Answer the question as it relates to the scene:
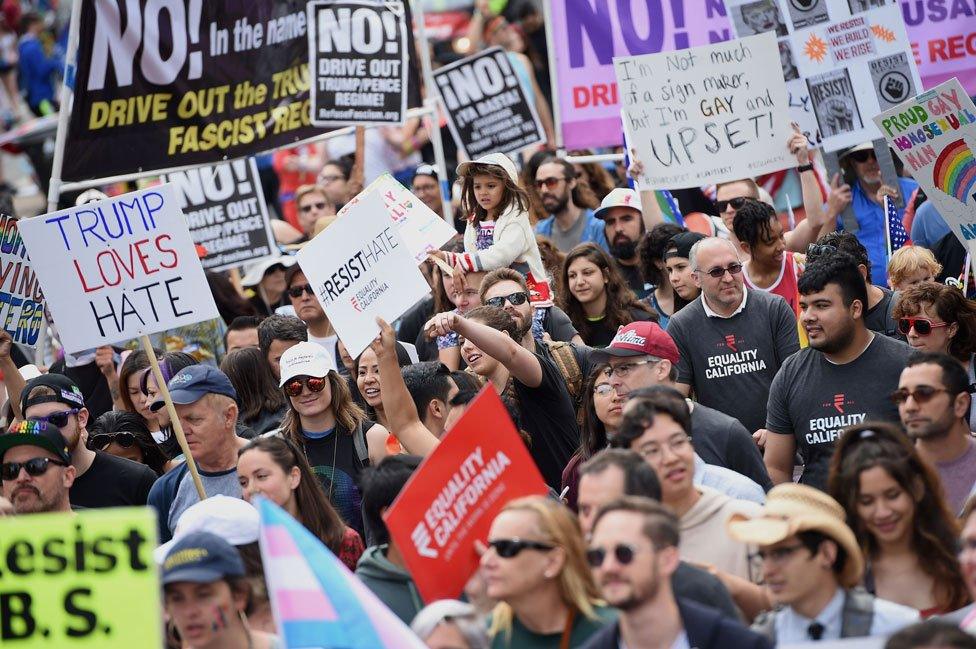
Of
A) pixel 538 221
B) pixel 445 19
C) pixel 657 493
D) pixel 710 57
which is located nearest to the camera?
pixel 657 493

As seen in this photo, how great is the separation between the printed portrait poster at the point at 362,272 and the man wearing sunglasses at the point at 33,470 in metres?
1.51

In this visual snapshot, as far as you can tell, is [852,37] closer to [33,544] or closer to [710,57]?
[710,57]

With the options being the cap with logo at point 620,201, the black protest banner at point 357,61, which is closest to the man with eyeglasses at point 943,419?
the cap with logo at point 620,201

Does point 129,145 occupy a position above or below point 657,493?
above

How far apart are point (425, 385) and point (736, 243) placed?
307 centimetres

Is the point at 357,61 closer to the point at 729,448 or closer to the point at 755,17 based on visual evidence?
the point at 755,17

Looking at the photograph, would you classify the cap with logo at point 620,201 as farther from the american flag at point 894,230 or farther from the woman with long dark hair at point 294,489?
the woman with long dark hair at point 294,489

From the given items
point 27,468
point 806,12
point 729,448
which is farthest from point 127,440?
point 806,12

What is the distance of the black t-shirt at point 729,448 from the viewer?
7207 mm

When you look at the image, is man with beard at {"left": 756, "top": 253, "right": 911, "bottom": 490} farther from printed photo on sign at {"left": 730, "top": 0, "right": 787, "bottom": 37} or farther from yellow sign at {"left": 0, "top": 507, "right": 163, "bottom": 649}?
printed photo on sign at {"left": 730, "top": 0, "right": 787, "bottom": 37}

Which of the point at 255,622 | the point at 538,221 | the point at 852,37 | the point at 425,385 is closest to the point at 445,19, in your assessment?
the point at 538,221

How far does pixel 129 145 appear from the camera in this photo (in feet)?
38.4

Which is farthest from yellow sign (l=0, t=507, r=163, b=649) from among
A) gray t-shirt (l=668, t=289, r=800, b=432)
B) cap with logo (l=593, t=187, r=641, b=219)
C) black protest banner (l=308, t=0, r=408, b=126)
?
black protest banner (l=308, t=0, r=408, b=126)

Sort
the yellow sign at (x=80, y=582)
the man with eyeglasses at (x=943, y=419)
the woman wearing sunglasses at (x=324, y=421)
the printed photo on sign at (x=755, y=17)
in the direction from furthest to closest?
the printed photo on sign at (x=755, y=17), the woman wearing sunglasses at (x=324, y=421), the man with eyeglasses at (x=943, y=419), the yellow sign at (x=80, y=582)
